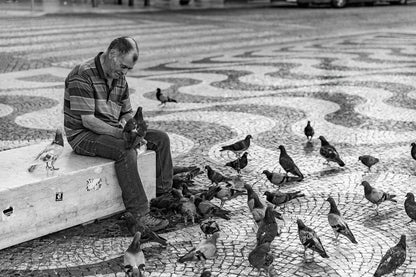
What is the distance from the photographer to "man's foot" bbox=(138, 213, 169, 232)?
17.0ft

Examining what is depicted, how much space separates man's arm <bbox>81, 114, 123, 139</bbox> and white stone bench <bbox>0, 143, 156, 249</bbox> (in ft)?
0.72

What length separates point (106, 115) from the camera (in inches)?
219

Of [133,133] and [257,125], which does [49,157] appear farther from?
[257,125]

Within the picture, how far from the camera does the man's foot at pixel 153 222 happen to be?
5.18 m

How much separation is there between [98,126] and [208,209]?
3.58ft

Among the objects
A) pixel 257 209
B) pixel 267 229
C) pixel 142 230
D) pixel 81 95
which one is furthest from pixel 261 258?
pixel 81 95

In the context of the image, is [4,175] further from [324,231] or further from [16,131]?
[16,131]

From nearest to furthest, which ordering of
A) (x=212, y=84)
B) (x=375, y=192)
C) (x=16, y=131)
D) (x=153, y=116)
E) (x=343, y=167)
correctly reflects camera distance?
(x=375, y=192), (x=343, y=167), (x=16, y=131), (x=153, y=116), (x=212, y=84)

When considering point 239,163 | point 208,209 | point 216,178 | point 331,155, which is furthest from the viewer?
point 331,155

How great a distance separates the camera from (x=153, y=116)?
30.1 feet

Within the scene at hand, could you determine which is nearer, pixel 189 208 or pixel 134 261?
pixel 134 261

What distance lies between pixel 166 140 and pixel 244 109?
4.01 m

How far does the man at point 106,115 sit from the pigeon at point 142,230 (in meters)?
0.23

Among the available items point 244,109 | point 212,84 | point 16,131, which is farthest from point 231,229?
point 212,84
